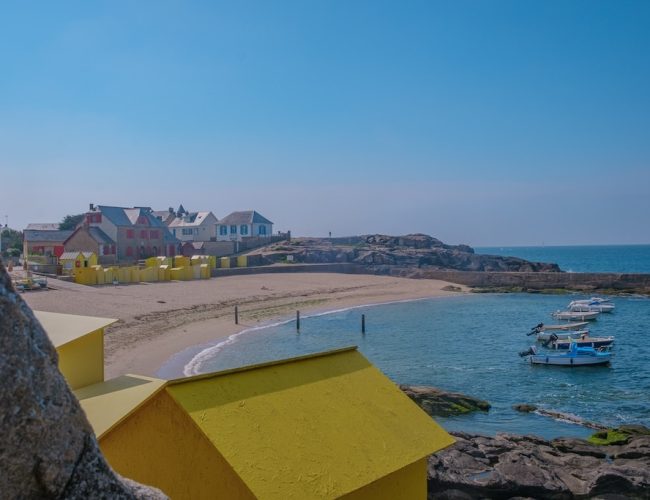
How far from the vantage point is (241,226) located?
326 ft

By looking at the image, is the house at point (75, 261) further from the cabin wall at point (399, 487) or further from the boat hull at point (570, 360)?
the cabin wall at point (399, 487)

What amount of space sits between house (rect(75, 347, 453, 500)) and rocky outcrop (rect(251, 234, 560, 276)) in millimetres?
73913

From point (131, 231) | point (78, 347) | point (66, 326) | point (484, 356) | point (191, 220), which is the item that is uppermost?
point (191, 220)

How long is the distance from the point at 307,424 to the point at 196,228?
9471cm

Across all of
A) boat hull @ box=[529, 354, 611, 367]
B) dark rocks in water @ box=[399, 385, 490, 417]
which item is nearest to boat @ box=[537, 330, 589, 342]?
boat hull @ box=[529, 354, 611, 367]

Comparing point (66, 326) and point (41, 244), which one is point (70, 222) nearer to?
point (41, 244)

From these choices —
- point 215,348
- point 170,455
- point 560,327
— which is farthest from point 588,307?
point 170,455

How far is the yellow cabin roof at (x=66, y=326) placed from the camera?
32.2ft

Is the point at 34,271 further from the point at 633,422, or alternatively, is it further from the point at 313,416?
the point at 313,416

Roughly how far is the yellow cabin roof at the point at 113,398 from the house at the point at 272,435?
0.03 metres

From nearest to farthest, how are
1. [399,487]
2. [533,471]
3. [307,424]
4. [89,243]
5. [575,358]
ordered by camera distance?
[307,424]
[399,487]
[533,471]
[575,358]
[89,243]

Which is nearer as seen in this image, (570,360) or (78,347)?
(78,347)

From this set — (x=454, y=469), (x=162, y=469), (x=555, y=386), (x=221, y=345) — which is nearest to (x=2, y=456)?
(x=162, y=469)

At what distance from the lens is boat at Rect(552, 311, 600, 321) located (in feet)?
165
